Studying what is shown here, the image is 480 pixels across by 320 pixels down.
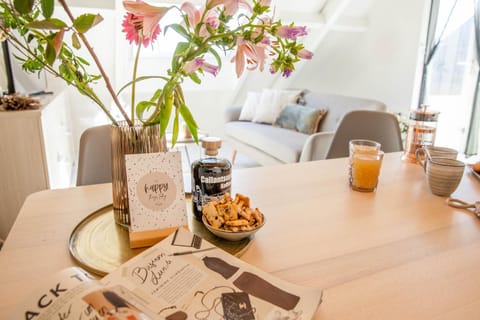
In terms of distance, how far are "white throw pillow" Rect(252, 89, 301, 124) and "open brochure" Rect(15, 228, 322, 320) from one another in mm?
2999

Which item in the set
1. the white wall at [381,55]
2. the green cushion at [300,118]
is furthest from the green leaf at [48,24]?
the white wall at [381,55]

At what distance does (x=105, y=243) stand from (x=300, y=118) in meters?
2.76

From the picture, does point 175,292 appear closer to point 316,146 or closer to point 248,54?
point 248,54

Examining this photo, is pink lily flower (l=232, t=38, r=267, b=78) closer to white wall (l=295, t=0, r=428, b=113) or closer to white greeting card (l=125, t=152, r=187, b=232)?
white greeting card (l=125, t=152, r=187, b=232)

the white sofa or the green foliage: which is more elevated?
the green foliage

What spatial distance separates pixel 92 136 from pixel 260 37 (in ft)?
2.54

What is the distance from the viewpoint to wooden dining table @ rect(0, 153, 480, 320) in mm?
559

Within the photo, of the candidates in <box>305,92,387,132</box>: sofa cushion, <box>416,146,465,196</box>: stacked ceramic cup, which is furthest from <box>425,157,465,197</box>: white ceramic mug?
<box>305,92,387,132</box>: sofa cushion

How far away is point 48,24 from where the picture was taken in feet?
1.64

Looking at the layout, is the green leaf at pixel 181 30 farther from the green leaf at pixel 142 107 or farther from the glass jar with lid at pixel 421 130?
the glass jar with lid at pixel 421 130

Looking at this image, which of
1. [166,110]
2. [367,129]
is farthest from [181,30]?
[367,129]

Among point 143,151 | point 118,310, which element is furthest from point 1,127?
point 118,310

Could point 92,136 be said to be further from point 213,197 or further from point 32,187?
point 32,187

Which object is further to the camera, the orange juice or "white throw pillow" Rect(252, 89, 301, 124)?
"white throw pillow" Rect(252, 89, 301, 124)
